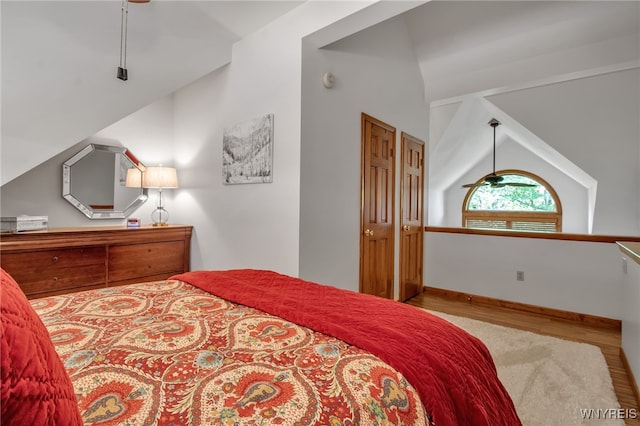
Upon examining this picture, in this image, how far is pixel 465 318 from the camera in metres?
3.11

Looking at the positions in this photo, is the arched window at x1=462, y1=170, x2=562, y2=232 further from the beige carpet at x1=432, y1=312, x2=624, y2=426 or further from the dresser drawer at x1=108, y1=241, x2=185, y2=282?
the dresser drawer at x1=108, y1=241, x2=185, y2=282

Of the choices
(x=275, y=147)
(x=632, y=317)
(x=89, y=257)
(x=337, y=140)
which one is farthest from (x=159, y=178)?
(x=632, y=317)

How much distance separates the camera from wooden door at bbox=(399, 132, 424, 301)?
3.59m

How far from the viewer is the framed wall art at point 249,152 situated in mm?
2523

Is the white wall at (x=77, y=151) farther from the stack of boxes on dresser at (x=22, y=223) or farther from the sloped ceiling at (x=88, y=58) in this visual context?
the sloped ceiling at (x=88, y=58)

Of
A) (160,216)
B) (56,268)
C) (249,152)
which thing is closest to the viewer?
(56,268)

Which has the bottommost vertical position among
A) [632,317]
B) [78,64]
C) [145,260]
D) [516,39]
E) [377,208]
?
[632,317]

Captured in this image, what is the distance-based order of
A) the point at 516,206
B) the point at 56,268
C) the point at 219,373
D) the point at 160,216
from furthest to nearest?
the point at 516,206 < the point at 160,216 < the point at 56,268 < the point at 219,373

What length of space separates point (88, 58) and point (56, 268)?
5.14 feet

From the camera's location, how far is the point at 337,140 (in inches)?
103

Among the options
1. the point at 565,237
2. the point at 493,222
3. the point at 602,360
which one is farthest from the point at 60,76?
the point at 493,222

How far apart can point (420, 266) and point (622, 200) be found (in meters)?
2.46

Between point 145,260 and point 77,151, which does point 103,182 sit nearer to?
point 77,151

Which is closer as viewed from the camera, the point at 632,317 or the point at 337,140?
the point at 632,317
